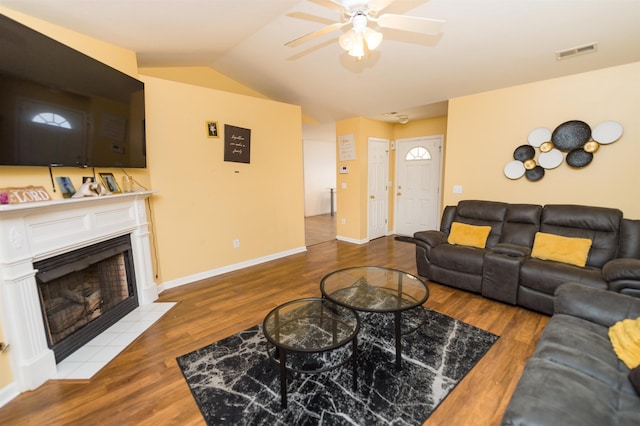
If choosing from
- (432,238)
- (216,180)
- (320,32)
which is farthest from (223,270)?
(320,32)

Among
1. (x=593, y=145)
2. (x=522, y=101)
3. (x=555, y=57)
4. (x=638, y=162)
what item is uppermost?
(x=555, y=57)

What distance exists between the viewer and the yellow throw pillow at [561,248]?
261 cm

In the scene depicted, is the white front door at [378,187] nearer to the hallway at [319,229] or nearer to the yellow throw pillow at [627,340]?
the hallway at [319,229]

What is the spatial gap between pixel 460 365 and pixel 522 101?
126 inches

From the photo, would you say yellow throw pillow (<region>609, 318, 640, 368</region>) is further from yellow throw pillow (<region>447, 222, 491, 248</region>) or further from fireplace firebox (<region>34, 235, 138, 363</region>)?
fireplace firebox (<region>34, 235, 138, 363</region>)

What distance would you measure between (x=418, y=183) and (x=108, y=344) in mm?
5236

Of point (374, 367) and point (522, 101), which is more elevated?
point (522, 101)

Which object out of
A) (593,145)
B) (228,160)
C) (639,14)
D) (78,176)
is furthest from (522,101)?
(78,176)

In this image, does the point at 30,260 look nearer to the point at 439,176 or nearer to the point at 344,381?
the point at 344,381

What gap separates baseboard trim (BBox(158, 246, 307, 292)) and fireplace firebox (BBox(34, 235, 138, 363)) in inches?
21.0

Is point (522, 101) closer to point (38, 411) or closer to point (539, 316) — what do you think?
point (539, 316)

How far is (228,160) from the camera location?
372cm

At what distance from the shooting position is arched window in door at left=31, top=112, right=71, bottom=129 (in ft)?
5.94

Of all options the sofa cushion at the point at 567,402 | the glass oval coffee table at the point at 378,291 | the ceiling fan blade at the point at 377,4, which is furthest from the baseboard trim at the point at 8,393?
the ceiling fan blade at the point at 377,4
